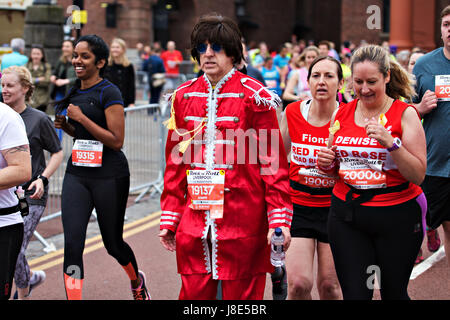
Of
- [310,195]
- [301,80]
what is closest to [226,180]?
[310,195]

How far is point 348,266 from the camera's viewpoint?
448 centimetres

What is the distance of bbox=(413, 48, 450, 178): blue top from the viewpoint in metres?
6.22

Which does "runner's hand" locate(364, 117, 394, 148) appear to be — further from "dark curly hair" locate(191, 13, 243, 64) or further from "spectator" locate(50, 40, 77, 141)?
"spectator" locate(50, 40, 77, 141)

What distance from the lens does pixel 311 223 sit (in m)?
5.21

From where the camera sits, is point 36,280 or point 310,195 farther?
point 36,280

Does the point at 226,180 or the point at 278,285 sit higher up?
the point at 226,180

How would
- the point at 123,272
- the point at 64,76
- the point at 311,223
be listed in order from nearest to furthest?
the point at 311,223 → the point at 123,272 → the point at 64,76

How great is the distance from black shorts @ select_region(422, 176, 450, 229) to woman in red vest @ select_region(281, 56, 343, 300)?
1445 millimetres

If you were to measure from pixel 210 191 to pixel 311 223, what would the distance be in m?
1.19

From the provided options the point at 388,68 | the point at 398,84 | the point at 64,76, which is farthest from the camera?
the point at 64,76

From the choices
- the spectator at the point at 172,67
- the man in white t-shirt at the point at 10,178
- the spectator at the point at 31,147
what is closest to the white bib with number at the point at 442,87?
the spectator at the point at 31,147

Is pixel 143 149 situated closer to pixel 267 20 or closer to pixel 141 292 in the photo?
pixel 141 292

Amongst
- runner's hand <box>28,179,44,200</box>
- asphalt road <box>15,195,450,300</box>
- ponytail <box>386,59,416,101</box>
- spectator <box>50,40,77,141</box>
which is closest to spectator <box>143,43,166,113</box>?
spectator <box>50,40,77,141</box>

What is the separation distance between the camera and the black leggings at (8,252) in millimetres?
4422
